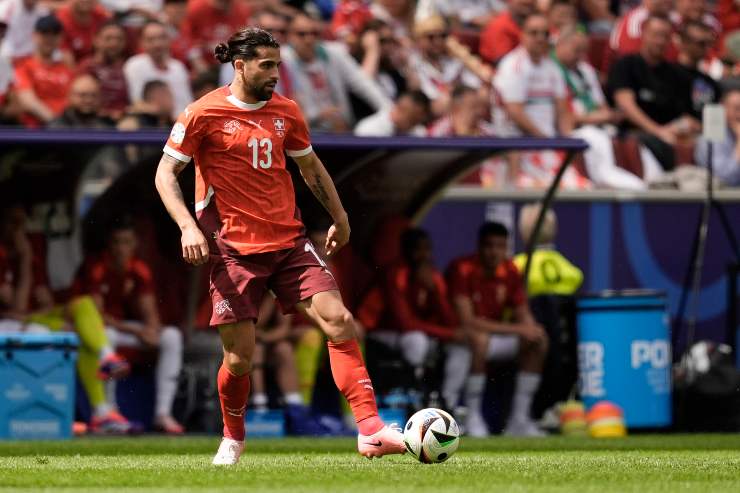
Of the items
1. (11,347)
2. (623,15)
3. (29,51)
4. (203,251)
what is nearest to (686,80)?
(623,15)

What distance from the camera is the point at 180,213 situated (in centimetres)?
834

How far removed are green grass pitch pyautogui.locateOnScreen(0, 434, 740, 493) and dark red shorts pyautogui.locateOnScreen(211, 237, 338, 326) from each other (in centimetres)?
82

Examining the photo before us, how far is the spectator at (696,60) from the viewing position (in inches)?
717

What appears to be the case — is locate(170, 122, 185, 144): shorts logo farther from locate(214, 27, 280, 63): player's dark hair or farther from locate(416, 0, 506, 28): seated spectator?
locate(416, 0, 506, 28): seated spectator

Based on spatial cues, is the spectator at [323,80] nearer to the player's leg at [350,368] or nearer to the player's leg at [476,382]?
the player's leg at [476,382]

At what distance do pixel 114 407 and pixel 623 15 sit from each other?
9336mm

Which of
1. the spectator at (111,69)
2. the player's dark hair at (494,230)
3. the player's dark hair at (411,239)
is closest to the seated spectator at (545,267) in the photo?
the player's dark hair at (494,230)

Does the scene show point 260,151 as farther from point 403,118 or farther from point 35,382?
point 403,118

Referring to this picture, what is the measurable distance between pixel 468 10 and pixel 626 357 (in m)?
6.72

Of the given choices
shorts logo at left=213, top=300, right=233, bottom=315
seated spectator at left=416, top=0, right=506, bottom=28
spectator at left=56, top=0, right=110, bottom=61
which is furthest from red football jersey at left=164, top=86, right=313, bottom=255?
seated spectator at left=416, top=0, right=506, bottom=28

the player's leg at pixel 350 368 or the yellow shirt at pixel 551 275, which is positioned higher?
the yellow shirt at pixel 551 275

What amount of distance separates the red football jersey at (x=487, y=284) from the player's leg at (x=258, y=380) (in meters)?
1.76

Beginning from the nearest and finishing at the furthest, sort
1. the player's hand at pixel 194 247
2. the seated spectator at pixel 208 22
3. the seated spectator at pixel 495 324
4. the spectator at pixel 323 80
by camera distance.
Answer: the player's hand at pixel 194 247
the seated spectator at pixel 495 324
the spectator at pixel 323 80
the seated spectator at pixel 208 22

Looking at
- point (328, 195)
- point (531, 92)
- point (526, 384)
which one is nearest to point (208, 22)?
point (531, 92)
